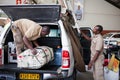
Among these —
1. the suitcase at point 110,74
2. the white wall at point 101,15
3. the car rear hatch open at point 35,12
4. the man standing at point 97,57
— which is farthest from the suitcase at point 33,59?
the white wall at point 101,15

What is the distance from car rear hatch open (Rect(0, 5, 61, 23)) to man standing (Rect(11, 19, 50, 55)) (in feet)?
0.83

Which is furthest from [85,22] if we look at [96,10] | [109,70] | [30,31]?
[30,31]

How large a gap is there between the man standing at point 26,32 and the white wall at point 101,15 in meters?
22.4

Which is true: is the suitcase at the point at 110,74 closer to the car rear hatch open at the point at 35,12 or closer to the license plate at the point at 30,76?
the car rear hatch open at the point at 35,12

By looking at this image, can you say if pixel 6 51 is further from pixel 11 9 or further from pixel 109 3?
pixel 109 3

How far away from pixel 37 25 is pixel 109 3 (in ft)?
78.5

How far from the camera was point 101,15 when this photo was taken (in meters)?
29.6

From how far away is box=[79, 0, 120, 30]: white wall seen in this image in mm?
29234

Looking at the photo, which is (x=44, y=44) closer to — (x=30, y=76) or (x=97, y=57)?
(x=97, y=57)

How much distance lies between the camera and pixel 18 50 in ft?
22.1

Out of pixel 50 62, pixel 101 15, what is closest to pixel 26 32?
pixel 50 62

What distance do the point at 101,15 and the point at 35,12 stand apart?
23.2 metres

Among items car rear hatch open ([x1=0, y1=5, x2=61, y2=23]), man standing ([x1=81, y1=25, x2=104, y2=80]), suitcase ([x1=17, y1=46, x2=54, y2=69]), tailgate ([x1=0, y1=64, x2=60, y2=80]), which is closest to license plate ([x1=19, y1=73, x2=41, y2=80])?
tailgate ([x1=0, y1=64, x2=60, y2=80])

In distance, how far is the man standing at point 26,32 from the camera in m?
6.49
